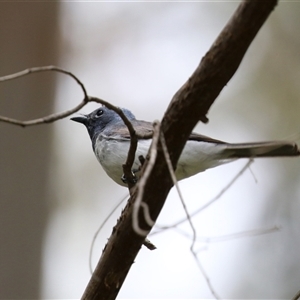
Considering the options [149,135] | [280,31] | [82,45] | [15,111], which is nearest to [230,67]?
[149,135]

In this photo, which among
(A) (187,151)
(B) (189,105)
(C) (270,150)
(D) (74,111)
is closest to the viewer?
(D) (74,111)

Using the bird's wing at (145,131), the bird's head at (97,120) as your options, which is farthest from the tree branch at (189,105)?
the bird's head at (97,120)

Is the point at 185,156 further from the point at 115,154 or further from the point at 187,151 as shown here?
the point at 115,154

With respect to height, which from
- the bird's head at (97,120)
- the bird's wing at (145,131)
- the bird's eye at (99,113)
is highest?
the bird's wing at (145,131)

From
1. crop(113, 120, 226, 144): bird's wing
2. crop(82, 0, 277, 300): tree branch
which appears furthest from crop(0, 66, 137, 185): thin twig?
crop(113, 120, 226, 144): bird's wing

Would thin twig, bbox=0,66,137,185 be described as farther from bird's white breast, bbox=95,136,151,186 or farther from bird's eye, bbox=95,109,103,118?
bird's eye, bbox=95,109,103,118

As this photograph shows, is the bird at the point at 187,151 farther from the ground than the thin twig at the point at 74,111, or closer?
closer

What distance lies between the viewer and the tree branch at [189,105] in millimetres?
948

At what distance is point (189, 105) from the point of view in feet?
3.46

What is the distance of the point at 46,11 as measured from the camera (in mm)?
2734

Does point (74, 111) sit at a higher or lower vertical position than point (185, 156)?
higher

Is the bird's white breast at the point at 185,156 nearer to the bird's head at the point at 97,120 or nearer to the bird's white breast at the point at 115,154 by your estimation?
the bird's white breast at the point at 115,154

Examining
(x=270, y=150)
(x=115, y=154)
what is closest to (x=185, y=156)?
(x=115, y=154)

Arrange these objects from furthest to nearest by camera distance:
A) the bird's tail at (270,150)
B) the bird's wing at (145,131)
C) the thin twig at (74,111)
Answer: the bird's wing at (145,131), the bird's tail at (270,150), the thin twig at (74,111)
